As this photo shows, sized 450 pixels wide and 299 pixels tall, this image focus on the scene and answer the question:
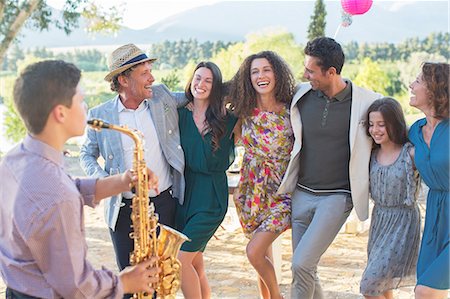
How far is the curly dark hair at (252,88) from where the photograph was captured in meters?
3.72

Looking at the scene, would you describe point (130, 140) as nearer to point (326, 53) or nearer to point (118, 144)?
point (118, 144)

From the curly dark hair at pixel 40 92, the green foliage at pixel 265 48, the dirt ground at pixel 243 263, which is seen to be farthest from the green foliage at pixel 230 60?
the curly dark hair at pixel 40 92

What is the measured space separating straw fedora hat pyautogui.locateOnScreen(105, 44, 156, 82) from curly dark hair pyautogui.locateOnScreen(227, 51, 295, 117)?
0.60 metres

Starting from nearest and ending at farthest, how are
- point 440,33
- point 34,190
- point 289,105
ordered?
point 34,190, point 289,105, point 440,33

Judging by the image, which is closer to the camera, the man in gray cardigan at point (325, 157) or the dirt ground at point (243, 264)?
the man in gray cardigan at point (325, 157)

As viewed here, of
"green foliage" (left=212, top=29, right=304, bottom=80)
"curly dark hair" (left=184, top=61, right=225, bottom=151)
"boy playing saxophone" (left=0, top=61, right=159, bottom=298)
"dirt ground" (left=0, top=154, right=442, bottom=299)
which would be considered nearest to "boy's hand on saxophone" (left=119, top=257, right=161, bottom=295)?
"boy playing saxophone" (left=0, top=61, right=159, bottom=298)

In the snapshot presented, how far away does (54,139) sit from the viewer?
1.93 meters

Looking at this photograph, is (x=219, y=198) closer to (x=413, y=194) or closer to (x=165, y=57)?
(x=413, y=194)

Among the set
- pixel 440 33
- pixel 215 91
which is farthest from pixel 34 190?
pixel 440 33

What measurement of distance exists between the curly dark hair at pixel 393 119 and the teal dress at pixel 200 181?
0.92m

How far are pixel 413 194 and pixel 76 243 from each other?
216 cm

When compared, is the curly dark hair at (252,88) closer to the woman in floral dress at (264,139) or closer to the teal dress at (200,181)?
the woman in floral dress at (264,139)

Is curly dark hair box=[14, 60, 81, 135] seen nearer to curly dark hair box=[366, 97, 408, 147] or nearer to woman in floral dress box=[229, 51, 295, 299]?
woman in floral dress box=[229, 51, 295, 299]

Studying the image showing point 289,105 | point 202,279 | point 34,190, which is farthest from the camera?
point 202,279
